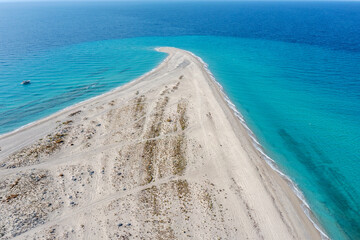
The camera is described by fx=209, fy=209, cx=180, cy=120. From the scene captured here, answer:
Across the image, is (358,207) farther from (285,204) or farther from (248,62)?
(248,62)

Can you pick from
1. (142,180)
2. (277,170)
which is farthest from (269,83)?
(142,180)

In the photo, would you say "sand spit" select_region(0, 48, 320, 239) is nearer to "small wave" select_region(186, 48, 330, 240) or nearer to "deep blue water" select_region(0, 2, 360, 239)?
"small wave" select_region(186, 48, 330, 240)

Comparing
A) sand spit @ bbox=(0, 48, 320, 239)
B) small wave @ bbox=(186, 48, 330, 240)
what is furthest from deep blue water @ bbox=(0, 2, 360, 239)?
sand spit @ bbox=(0, 48, 320, 239)

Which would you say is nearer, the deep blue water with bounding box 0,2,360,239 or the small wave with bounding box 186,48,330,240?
the small wave with bounding box 186,48,330,240

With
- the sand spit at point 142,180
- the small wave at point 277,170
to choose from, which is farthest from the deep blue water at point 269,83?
the sand spit at point 142,180

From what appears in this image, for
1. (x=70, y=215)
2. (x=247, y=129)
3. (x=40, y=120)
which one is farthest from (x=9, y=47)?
(x=247, y=129)

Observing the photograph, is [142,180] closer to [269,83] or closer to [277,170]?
[277,170]
